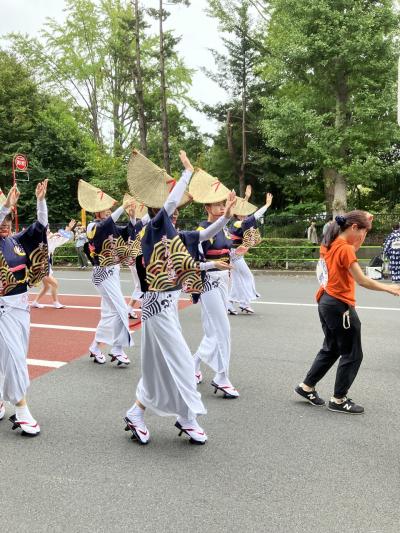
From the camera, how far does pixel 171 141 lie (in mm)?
30109

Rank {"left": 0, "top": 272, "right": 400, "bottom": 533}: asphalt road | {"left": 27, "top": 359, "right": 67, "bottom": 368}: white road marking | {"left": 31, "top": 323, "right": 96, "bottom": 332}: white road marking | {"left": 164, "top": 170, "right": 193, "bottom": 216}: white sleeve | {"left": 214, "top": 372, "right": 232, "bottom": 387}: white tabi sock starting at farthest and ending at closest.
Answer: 1. {"left": 31, "top": 323, "right": 96, "bottom": 332}: white road marking
2. {"left": 27, "top": 359, "right": 67, "bottom": 368}: white road marking
3. {"left": 214, "top": 372, "right": 232, "bottom": 387}: white tabi sock
4. {"left": 164, "top": 170, "right": 193, "bottom": 216}: white sleeve
5. {"left": 0, "top": 272, "right": 400, "bottom": 533}: asphalt road

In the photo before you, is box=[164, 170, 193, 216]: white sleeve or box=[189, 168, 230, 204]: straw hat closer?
box=[164, 170, 193, 216]: white sleeve

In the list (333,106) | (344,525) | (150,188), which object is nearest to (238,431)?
(344,525)

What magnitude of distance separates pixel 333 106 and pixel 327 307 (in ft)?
56.9

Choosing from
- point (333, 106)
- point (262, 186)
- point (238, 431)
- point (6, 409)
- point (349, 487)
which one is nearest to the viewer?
point (349, 487)

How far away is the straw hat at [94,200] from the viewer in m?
6.53

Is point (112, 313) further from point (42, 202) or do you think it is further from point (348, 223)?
point (348, 223)

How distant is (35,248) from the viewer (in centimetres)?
455

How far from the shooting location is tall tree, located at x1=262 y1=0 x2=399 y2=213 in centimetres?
1789

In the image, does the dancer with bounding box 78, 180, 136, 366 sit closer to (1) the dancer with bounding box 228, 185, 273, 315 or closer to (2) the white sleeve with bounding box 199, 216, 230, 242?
(2) the white sleeve with bounding box 199, 216, 230, 242

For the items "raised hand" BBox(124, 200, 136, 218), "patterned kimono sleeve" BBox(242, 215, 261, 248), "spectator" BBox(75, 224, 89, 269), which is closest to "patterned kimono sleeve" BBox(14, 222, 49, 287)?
"raised hand" BBox(124, 200, 136, 218)

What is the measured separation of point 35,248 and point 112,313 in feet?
7.07

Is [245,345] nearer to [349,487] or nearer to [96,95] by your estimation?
[349,487]

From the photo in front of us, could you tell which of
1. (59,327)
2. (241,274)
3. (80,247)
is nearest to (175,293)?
(59,327)
